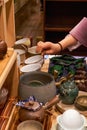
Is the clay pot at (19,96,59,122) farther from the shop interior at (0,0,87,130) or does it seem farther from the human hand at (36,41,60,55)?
the human hand at (36,41,60,55)

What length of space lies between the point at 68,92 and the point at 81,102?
7 centimetres

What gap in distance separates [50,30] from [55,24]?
11 centimetres

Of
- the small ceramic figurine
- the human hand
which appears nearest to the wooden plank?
the small ceramic figurine

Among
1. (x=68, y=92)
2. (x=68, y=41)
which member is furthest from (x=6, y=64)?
(x=68, y=41)

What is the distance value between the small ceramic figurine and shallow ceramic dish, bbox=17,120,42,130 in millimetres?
A: 196

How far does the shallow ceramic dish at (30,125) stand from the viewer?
98 centimetres

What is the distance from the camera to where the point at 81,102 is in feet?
3.63

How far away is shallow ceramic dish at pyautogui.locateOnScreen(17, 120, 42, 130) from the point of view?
978 mm

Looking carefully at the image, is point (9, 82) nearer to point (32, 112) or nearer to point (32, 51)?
point (32, 112)

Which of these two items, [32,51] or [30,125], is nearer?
[30,125]

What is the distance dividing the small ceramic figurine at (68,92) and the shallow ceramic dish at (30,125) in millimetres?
196

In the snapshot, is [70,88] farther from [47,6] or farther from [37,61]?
[47,6]

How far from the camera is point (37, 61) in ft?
4.92

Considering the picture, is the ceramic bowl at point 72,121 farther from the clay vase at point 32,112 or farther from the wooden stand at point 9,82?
the wooden stand at point 9,82
